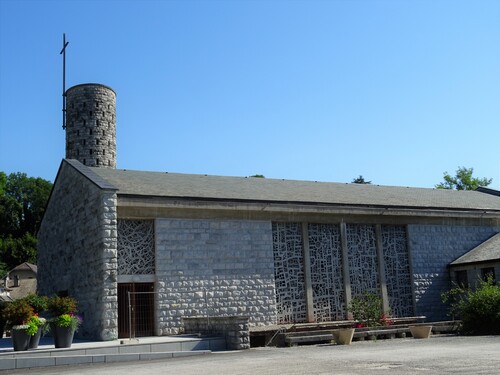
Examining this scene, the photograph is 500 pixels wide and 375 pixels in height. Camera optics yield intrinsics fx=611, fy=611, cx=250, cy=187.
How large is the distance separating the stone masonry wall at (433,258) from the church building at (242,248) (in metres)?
0.06

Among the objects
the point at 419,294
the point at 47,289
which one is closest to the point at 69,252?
the point at 47,289

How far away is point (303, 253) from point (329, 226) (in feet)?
6.18

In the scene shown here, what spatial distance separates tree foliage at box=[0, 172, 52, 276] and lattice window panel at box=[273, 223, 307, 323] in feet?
146

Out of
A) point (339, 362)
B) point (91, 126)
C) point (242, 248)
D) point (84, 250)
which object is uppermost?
point (91, 126)

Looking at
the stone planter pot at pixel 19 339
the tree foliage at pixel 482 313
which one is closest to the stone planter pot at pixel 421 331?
the tree foliage at pixel 482 313

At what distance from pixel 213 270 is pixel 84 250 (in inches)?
194

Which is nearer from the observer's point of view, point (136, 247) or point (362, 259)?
point (136, 247)

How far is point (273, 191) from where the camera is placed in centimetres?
2712

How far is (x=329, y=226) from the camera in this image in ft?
84.9

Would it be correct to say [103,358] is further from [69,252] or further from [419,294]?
[419,294]

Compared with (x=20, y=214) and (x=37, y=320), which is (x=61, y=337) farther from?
(x=20, y=214)

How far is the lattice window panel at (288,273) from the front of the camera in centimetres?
2412

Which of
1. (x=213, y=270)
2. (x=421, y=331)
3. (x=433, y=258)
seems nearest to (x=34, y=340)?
(x=213, y=270)

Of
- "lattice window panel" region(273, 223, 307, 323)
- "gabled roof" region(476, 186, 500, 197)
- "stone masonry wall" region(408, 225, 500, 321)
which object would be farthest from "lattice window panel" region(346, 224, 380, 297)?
"gabled roof" region(476, 186, 500, 197)
